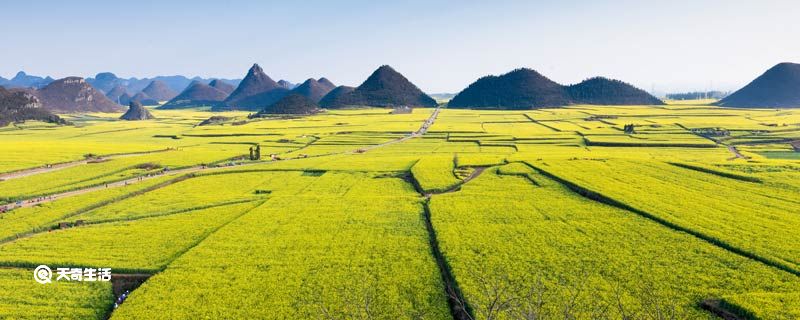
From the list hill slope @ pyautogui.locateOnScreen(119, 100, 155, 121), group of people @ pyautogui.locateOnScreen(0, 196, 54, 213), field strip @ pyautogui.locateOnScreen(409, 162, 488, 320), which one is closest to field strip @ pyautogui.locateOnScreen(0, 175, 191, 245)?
group of people @ pyautogui.locateOnScreen(0, 196, 54, 213)

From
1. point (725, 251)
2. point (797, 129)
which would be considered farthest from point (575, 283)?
point (797, 129)

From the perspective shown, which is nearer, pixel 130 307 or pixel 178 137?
pixel 130 307

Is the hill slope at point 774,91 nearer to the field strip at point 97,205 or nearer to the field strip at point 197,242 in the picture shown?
the field strip at point 197,242

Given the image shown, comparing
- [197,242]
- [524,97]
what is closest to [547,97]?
[524,97]

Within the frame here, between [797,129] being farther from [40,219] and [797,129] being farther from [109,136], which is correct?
[109,136]

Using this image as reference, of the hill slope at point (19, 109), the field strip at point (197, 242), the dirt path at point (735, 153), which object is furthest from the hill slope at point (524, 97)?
the hill slope at point (19, 109)

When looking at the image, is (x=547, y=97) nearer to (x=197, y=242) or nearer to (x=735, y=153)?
(x=735, y=153)
